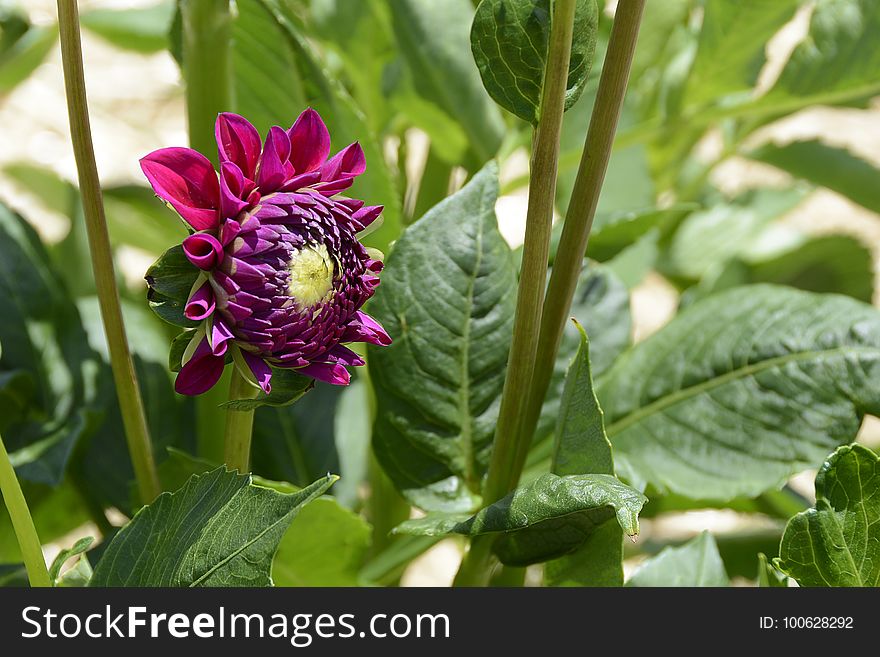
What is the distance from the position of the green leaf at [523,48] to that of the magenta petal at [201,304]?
109 mm

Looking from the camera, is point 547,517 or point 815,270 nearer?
point 547,517

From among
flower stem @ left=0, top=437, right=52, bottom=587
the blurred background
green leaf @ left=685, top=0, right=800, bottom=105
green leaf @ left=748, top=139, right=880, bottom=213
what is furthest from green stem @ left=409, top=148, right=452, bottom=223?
flower stem @ left=0, top=437, right=52, bottom=587

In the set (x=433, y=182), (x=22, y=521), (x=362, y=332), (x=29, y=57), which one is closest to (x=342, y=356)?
(x=362, y=332)

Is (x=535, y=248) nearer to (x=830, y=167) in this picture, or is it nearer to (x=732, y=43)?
(x=732, y=43)

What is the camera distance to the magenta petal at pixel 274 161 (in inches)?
11.8

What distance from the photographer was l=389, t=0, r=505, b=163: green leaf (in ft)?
1.69

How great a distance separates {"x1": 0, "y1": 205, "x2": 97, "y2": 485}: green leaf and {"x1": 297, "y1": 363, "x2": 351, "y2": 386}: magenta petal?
24 cm

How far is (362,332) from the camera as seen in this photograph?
1.04 feet

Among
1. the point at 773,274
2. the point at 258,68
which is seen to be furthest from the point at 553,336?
the point at 773,274

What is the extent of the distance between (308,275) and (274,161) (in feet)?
0.12

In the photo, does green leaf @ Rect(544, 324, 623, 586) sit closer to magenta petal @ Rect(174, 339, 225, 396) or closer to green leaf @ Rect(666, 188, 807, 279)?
magenta petal @ Rect(174, 339, 225, 396)

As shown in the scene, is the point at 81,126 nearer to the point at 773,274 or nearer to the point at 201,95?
the point at 201,95

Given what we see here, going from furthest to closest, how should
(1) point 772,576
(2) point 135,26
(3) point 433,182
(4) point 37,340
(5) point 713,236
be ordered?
(5) point 713,236 < (2) point 135,26 < (3) point 433,182 < (4) point 37,340 < (1) point 772,576

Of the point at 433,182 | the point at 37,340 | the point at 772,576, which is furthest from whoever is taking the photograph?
the point at 433,182
